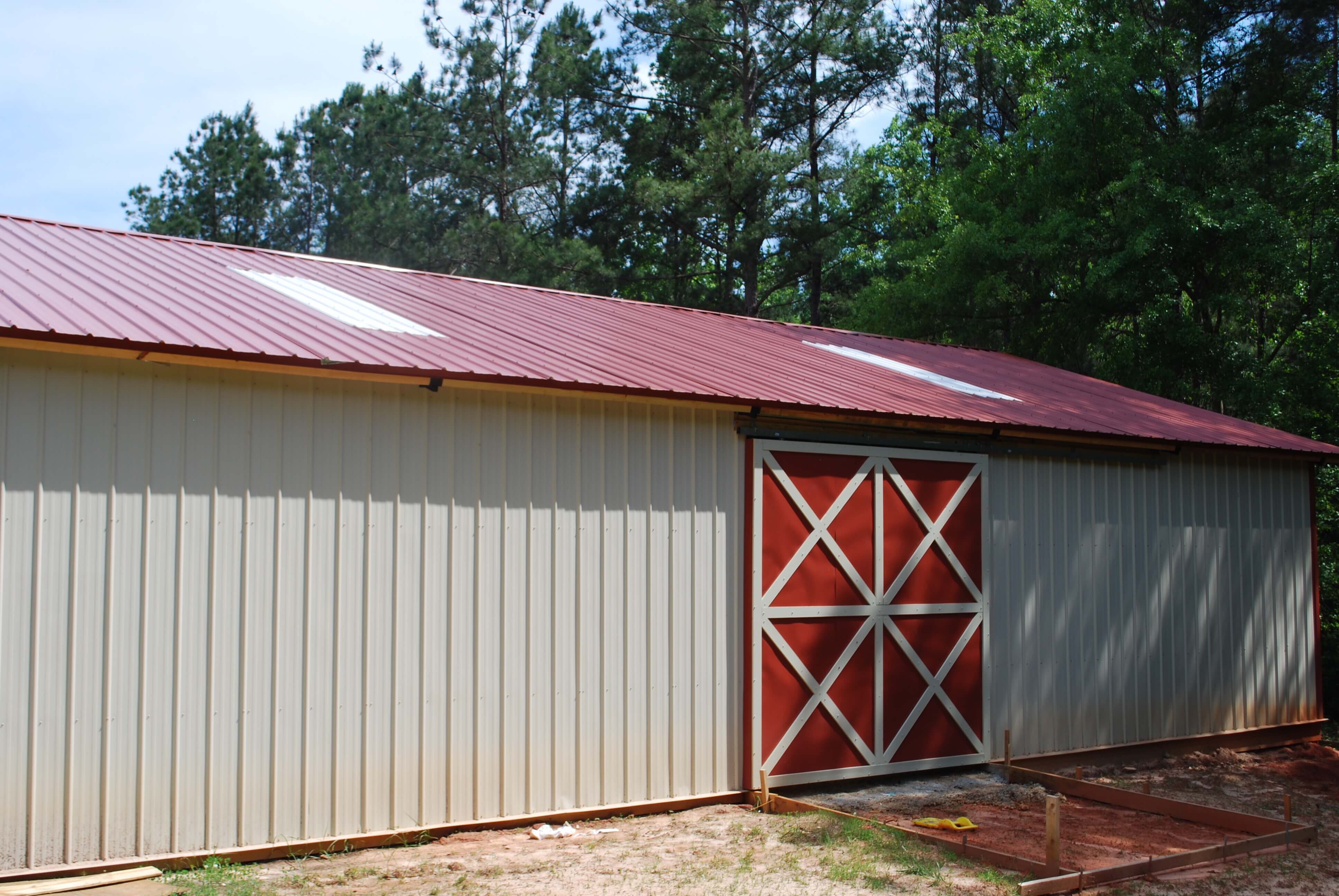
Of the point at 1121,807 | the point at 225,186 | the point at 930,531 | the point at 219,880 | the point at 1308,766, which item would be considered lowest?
the point at 1308,766

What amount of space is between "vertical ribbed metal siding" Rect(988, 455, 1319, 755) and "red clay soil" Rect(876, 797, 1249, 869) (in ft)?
5.19

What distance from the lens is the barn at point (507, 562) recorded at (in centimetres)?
644

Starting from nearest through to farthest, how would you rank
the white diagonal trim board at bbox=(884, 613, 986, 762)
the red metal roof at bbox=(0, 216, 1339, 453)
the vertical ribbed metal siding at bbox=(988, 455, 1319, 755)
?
the red metal roof at bbox=(0, 216, 1339, 453), the white diagonal trim board at bbox=(884, 613, 986, 762), the vertical ribbed metal siding at bbox=(988, 455, 1319, 755)

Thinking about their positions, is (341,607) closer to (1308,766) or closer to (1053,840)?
(1053,840)

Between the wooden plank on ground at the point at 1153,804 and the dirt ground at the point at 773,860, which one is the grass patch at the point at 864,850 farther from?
the wooden plank on ground at the point at 1153,804

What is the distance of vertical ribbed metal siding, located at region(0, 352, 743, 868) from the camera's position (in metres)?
6.33

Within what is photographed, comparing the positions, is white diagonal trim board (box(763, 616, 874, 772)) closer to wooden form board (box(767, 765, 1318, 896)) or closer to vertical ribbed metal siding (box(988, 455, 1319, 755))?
wooden form board (box(767, 765, 1318, 896))

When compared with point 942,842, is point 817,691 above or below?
above

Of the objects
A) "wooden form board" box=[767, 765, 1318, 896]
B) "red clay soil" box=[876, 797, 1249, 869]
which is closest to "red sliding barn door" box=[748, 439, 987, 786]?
"wooden form board" box=[767, 765, 1318, 896]

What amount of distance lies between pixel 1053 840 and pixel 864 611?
3058mm

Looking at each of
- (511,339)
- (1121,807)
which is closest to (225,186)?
(511,339)

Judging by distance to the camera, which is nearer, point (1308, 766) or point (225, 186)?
point (1308, 766)

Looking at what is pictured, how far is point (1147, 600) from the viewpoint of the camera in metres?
11.5

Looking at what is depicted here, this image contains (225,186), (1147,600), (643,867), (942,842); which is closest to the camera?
(643,867)
